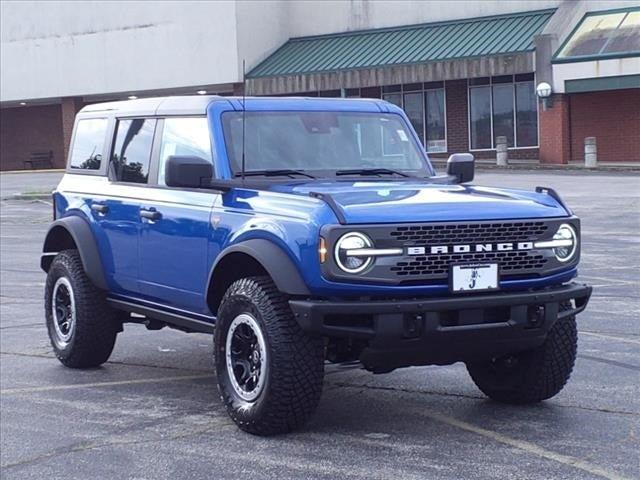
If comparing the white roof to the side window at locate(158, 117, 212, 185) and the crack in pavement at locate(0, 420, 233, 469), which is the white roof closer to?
the side window at locate(158, 117, 212, 185)

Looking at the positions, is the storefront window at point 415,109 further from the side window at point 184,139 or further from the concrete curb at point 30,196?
the side window at point 184,139

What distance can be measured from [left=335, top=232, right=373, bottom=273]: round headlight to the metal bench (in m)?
51.5

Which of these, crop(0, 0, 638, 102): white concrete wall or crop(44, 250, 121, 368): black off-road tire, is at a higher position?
crop(0, 0, 638, 102): white concrete wall

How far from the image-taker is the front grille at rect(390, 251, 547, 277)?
652 centimetres

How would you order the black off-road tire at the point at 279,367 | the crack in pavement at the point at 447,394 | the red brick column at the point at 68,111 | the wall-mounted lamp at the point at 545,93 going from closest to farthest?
the black off-road tire at the point at 279,367, the crack in pavement at the point at 447,394, the wall-mounted lamp at the point at 545,93, the red brick column at the point at 68,111

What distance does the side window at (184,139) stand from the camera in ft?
26.3

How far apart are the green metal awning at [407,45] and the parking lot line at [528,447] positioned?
106 feet

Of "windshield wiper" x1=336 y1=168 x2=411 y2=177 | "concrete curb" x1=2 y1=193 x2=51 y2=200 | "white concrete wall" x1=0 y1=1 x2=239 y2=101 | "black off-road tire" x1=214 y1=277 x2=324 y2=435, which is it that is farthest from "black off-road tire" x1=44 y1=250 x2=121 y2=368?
"white concrete wall" x1=0 y1=1 x2=239 y2=101

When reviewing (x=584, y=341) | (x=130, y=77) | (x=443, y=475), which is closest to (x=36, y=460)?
(x=443, y=475)

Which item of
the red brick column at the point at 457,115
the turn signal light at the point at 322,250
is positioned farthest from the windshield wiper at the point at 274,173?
the red brick column at the point at 457,115

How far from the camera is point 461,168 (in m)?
8.53

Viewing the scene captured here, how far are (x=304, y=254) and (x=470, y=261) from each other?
2.98ft

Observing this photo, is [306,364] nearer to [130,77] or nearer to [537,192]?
[537,192]

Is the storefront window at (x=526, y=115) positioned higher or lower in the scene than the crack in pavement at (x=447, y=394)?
higher
